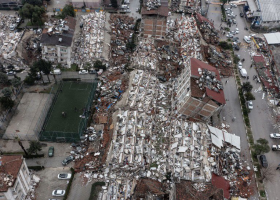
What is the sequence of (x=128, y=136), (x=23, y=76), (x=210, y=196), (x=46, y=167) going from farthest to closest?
(x=23, y=76) → (x=128, y=136) → (x=46, y=167) → (x=210, y=196)

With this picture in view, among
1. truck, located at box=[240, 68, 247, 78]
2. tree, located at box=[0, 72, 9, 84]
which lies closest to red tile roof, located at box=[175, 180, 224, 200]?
truck, located at box=[240, 68, 247, 78]

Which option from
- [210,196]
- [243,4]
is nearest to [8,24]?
[210,196]

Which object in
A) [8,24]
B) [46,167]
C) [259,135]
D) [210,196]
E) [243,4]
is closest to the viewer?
[210,196]

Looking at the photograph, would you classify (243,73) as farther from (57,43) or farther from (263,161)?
(57,43)

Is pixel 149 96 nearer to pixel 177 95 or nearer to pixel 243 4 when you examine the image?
pixel 177 95

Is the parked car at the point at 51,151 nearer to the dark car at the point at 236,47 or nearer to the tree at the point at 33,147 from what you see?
the tree at the point at 33,147

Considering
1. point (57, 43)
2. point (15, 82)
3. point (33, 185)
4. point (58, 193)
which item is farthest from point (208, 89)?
point (15, 82)
